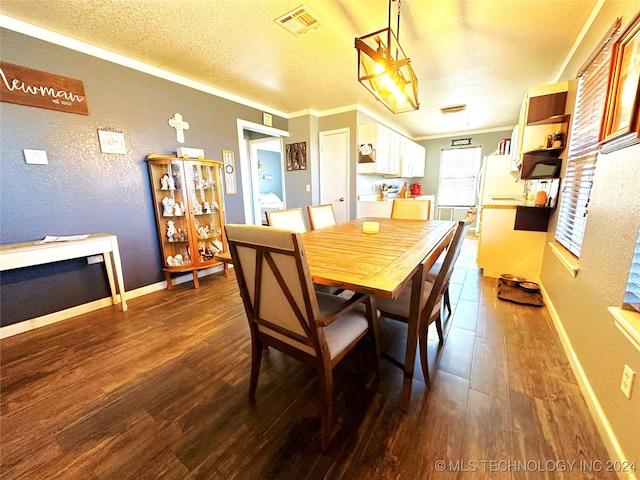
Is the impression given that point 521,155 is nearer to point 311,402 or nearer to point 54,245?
point 311,402

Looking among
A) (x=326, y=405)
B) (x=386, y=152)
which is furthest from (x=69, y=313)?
(x=386, y=152)

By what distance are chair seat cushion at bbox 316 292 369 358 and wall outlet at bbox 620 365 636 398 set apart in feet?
3.36

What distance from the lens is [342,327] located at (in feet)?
4.10

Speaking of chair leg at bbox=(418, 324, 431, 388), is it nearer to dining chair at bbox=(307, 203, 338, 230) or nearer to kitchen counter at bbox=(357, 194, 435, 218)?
dining chair at bbox=(307, 203, 338, 230)

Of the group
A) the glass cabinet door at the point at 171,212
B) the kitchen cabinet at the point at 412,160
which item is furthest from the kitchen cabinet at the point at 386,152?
the glass cabinet door at the point at 171,212

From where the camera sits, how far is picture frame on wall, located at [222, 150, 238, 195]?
138 inches

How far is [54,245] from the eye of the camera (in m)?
2.03

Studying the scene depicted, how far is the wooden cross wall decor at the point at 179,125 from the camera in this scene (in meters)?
2.94

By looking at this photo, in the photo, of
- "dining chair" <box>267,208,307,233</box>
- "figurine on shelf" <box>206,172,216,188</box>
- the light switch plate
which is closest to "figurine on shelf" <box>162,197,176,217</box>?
"figurine on shelf" <box>206,172,216,188</box>

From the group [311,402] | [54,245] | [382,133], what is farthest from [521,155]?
[54,245]

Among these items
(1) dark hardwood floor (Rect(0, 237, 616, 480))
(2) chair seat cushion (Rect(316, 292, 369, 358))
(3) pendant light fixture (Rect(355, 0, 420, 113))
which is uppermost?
(3) pendant light fixture (Rect(355, 0, 420, 113))

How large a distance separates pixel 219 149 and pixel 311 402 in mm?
3242

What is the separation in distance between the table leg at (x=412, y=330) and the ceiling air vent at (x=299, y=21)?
205cm

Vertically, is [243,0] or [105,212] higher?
[243,0]
